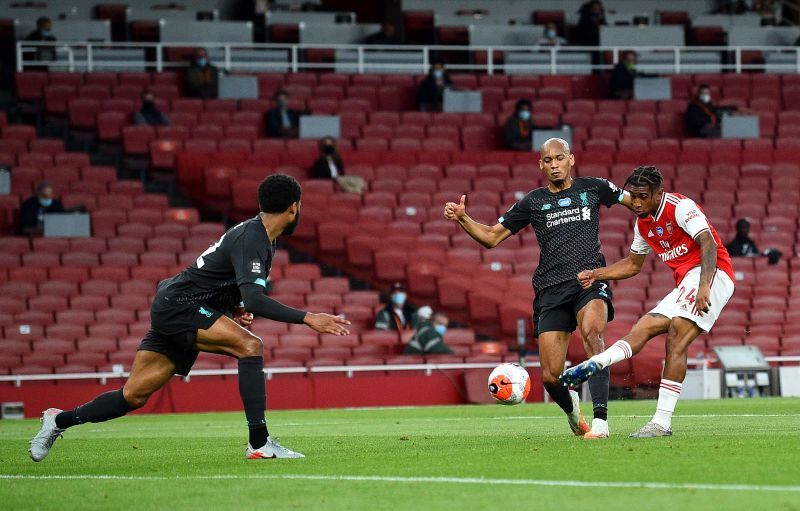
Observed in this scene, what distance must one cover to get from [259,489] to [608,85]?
85.4 ft

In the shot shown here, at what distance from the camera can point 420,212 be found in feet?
85.1

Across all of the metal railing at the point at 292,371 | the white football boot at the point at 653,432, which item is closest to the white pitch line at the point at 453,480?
the white football boot at the point at 653,432

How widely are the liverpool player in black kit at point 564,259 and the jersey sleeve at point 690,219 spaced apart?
19.1 inches

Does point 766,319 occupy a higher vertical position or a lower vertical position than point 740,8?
lower

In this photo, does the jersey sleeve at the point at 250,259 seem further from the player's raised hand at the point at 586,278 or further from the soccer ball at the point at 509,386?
the soccer ball at the point at 509,386

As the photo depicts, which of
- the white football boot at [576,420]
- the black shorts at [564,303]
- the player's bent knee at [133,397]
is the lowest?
the white football boot at [576,420]

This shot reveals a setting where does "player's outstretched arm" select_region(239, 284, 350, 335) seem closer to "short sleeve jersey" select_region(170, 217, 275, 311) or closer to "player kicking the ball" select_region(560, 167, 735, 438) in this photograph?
"short sleeve jersey" select_region(170, 217, 275, 311)

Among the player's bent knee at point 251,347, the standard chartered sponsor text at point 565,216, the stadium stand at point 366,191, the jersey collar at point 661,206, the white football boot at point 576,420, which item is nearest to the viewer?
the player's bent knee at point 251,347

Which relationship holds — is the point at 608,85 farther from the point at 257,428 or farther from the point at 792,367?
the point at 257,428

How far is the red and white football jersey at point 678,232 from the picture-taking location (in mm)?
9750

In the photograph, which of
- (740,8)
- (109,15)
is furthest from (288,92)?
(740,8)

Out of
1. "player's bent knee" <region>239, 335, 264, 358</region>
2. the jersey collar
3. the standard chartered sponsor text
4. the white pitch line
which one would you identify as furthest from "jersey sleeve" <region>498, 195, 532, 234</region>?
the white pitch line

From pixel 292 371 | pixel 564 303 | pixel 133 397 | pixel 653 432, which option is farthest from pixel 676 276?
pixel 292 371

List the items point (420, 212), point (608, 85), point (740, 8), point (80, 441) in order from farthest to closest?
point (740, 8), point (608, 85), point (420, 212), point (80, 441)
